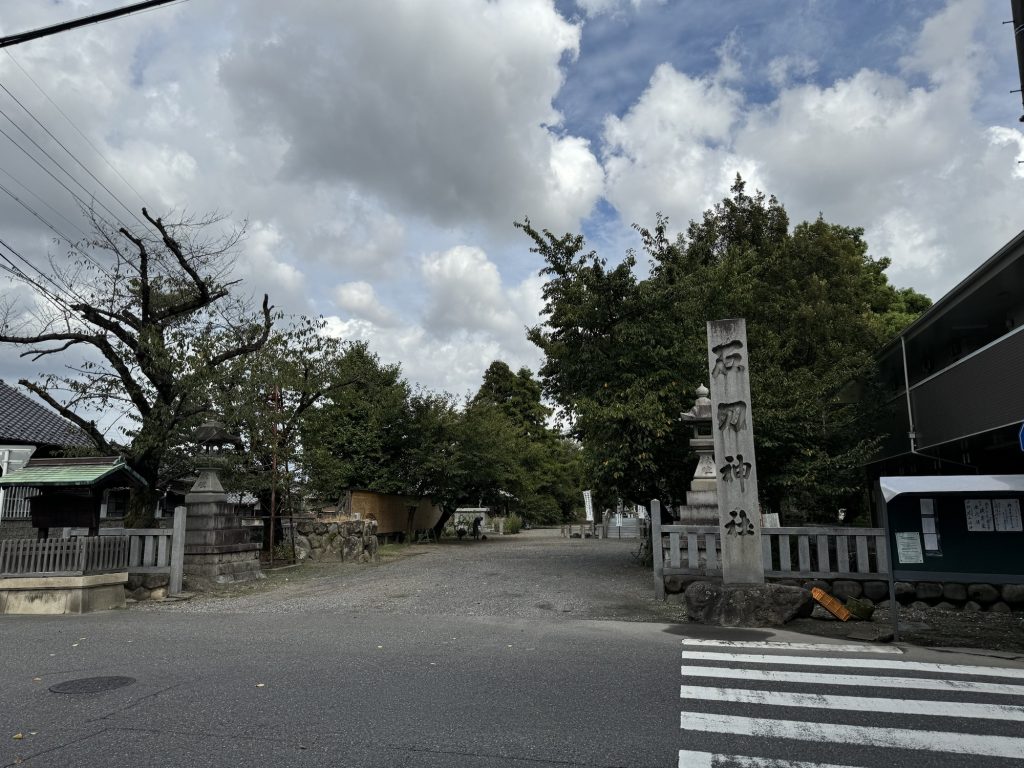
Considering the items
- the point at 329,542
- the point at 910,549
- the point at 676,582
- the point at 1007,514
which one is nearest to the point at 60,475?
the point at 329,542

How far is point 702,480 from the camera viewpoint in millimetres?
12766

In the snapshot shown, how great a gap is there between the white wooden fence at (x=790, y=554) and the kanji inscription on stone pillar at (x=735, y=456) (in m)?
0.43

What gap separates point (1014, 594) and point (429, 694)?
872 centimetres

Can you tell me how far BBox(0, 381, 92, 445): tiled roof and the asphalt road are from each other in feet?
49.2

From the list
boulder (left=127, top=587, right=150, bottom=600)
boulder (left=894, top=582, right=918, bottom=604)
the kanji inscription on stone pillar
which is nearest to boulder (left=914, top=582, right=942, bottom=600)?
boulder (left=894, top=582, right=918, bottom=604)

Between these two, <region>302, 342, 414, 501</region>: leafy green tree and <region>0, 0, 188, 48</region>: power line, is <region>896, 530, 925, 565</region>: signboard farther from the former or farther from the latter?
<region>302, 342, 414, 501</region>: leafy green tree

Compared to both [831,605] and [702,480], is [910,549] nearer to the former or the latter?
[831,605]

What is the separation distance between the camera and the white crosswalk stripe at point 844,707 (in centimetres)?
429

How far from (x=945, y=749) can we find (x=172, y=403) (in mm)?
13098

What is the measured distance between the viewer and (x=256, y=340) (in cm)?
1568

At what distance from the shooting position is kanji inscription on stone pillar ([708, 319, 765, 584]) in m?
9.52

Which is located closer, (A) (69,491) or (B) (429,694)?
(B) (429,694)

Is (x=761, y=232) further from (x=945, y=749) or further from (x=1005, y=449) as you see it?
(x=945, y=749)

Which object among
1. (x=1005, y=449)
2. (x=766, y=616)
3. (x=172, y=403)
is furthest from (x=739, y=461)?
(x=172, y=403)
